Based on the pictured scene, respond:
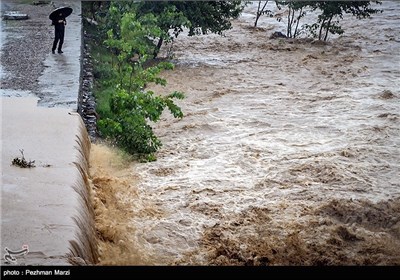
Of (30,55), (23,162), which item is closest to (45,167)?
(23,162)

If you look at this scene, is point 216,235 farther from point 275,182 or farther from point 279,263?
point 275,182

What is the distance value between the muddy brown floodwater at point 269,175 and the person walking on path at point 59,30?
2638 millimetres

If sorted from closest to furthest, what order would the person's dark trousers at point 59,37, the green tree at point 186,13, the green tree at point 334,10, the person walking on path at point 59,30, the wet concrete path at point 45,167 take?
1. the wet concrete path at point 45,167
2. the person walking on path at point 59,30
3. the person's dark trousers at point 59,37
4. the green tree at point 186,13
5. the green tree at point 334,10

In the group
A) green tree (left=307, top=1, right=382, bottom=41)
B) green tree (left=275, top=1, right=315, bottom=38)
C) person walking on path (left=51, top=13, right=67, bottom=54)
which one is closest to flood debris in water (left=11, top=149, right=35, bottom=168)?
person walking on path (left=51, top=13, right=67, bottom=54)

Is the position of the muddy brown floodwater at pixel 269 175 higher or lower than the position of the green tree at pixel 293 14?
lower

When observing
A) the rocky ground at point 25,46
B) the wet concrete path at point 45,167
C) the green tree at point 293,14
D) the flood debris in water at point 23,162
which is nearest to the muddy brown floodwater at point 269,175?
the wet concrete path at point 45,167

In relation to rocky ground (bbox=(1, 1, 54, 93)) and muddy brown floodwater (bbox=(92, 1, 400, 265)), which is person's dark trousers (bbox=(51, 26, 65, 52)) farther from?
muddy brown floodwater (bbox=(92, 1, 400, 265))

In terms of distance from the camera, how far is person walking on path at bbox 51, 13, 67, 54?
38.4ft

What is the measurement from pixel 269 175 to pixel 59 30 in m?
5.40

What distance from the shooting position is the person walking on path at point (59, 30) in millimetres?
11695

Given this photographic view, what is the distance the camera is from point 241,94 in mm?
13844

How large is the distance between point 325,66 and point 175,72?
4160mm

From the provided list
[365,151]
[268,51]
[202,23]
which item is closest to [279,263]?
[365,151]

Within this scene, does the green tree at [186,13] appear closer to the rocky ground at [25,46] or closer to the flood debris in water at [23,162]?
the rocky ground at [25,46]
